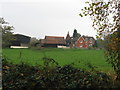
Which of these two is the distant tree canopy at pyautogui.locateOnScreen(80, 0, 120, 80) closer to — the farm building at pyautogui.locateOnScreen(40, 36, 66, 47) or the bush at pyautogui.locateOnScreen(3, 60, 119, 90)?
the bush at pyautogui.locateOnScreen(3, 60, 119, 90)

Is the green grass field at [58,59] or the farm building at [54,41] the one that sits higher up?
the farm building at [54,41]

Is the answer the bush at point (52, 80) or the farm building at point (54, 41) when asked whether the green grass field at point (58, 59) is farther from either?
the farm building at point (54, 41)

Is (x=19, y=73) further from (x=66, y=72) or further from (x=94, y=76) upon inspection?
(x=94, y=76)

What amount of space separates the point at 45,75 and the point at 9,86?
3.31 feet

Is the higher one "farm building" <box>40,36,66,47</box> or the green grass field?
"farm building" <box>40,36,66,47</box>

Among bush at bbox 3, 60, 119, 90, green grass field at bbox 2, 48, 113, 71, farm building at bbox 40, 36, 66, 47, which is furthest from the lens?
farm building at bbox 40, 36, 66, 47

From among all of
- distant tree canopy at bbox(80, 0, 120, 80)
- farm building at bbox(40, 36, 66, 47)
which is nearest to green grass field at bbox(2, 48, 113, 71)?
distant tree canopy at bbox(80, 0, 120, 80)

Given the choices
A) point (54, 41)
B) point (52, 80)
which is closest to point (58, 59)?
point (52, 80)

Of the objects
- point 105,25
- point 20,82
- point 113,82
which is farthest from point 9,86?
point 105,25

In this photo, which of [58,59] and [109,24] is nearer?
[109,24]

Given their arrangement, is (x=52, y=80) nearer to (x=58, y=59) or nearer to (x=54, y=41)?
(x=58, y=59)

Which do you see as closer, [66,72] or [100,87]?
[100,87]

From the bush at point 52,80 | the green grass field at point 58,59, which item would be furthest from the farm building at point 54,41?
the bush at point 52,80

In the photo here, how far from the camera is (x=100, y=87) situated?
378cm
